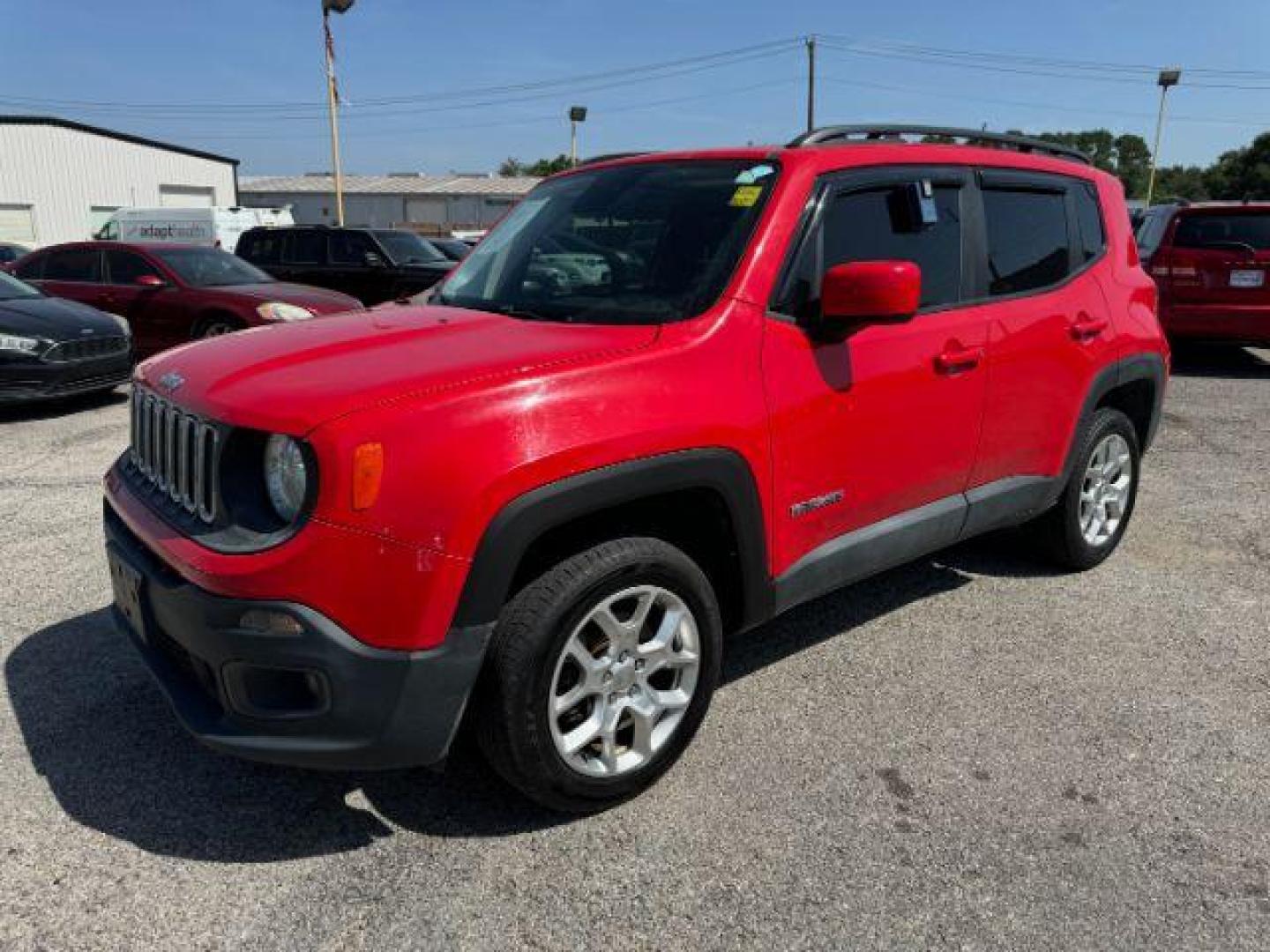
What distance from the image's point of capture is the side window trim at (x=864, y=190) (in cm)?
295

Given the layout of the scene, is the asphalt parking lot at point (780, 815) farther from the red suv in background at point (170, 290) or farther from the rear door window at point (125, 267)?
the rear door window at point (125, 267)

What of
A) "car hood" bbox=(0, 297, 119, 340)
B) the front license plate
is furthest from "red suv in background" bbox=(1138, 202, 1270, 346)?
"car hood" bbox=(0, 297, 119, 340)

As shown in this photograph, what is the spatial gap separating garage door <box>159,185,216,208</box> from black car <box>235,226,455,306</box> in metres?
31.9

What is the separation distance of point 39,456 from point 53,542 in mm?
2359

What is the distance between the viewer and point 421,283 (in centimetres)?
1359

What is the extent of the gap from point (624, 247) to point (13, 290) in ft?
27.9

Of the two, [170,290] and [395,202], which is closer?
[170,290]

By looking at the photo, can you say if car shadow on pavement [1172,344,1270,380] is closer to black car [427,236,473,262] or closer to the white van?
black car [427,236,473,262]

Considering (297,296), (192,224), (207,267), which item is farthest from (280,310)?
(192,224)

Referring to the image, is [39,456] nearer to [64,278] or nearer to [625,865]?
[64,278]

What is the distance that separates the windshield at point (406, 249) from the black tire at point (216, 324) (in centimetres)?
442

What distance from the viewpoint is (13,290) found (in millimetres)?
9297

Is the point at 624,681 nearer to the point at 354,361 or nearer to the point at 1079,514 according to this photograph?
the point at 354,361

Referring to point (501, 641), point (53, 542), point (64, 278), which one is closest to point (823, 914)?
point (501, 641)
